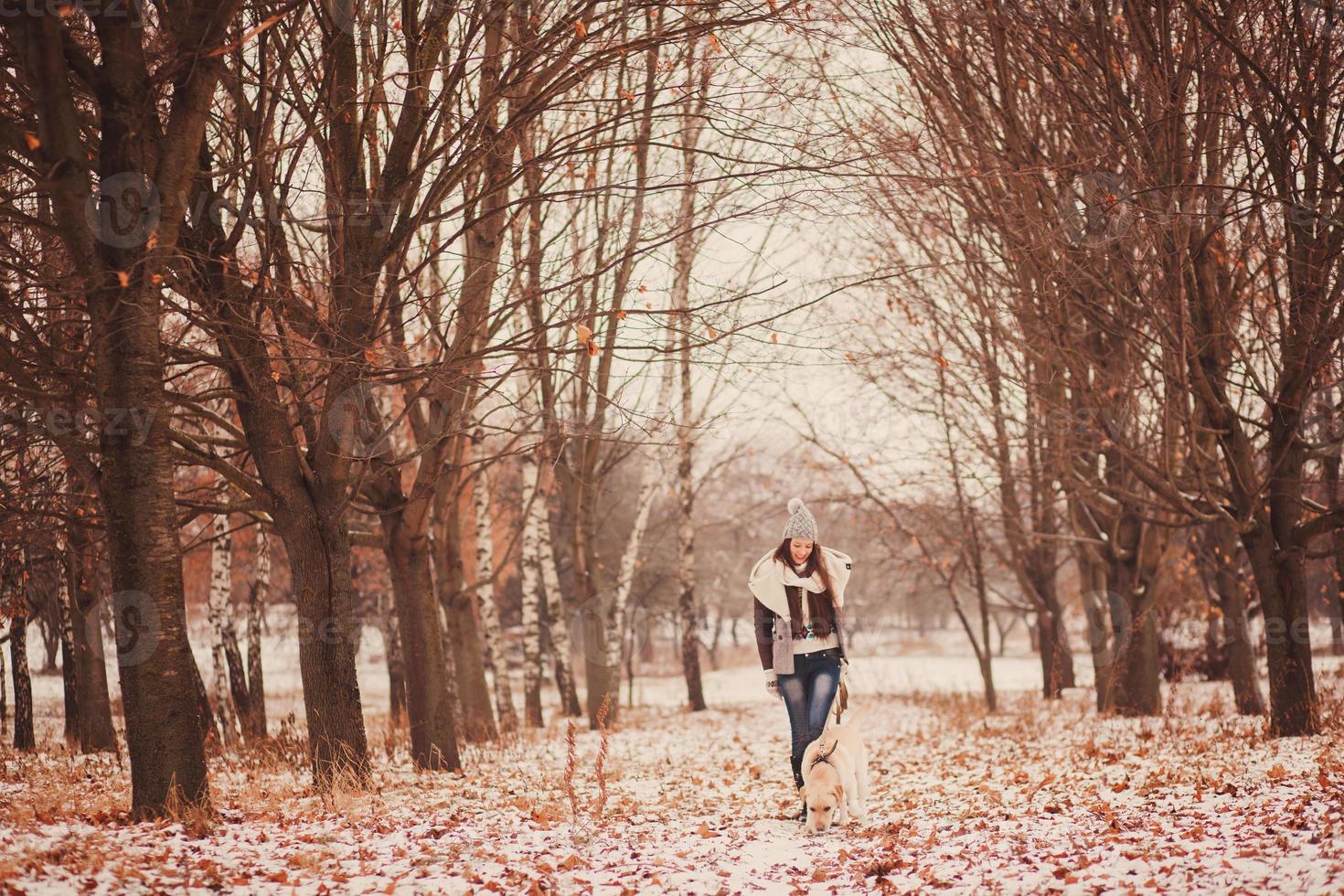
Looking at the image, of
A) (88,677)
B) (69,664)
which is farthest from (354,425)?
(69,664)

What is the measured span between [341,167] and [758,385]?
7.36 metres

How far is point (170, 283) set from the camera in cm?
587

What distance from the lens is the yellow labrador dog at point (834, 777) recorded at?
5848mm

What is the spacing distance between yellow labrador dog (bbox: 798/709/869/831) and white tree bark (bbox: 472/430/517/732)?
25.8 feet

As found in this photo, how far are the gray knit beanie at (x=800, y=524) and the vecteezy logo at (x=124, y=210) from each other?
13.7ft

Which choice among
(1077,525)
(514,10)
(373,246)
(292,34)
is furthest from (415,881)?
(1077,525)

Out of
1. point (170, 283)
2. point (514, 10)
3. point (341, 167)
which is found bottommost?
point (170, 283)

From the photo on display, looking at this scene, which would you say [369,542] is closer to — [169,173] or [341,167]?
[341,167]

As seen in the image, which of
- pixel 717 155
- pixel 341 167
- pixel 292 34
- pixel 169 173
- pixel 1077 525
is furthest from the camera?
pixel 1077 525

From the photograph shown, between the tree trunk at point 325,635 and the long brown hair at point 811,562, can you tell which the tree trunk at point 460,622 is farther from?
the long brown hair at point 811,562

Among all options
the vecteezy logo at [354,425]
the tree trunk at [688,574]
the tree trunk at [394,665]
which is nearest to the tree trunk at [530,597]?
the tree trunk at [394,665]

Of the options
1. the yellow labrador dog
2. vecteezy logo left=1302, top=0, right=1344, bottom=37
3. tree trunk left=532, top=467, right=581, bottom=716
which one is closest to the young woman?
the yellow labrador dog

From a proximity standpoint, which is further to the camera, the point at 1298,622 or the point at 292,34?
the point at 1298,622

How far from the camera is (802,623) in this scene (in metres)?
6.23
